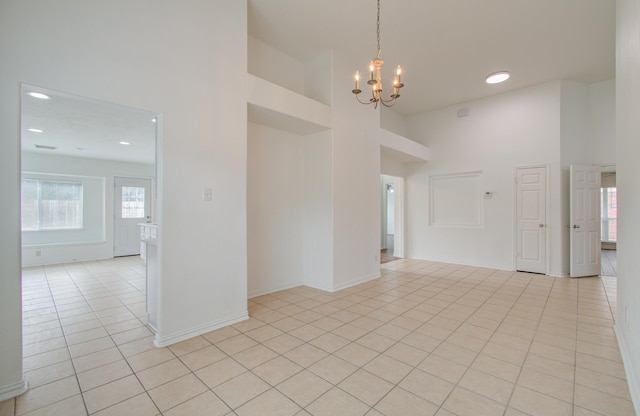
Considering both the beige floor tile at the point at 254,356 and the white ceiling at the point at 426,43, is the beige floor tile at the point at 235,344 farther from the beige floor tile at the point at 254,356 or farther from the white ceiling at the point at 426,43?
the white ceiling at the point at 426,43

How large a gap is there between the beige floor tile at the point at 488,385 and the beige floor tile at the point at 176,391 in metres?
1.84

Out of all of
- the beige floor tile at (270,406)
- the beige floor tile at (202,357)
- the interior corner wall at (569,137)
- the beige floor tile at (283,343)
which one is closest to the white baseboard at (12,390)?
the beige floor tile at (202,357)

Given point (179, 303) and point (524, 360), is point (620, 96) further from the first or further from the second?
point (179, 303)

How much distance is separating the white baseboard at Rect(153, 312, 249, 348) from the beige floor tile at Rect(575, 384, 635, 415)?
283cm

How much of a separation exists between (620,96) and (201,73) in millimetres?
3876

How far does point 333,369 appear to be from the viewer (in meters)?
2.16

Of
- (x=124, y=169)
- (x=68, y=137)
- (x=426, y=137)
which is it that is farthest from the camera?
(x=124, y=169)

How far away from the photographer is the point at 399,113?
270 inches

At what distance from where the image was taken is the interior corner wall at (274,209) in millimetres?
3957

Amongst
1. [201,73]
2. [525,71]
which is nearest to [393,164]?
[525,71]

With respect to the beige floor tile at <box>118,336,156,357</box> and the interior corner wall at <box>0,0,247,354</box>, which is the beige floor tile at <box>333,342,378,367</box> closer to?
the interior corner wall at <box>0,0,247,354</box>

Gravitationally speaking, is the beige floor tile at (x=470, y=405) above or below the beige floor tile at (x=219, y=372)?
above

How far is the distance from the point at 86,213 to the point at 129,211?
3.01 ft

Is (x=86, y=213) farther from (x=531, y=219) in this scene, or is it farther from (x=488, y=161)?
(x=531, y=219)
